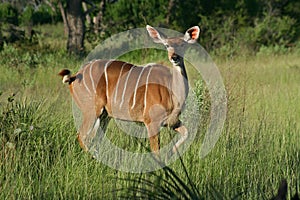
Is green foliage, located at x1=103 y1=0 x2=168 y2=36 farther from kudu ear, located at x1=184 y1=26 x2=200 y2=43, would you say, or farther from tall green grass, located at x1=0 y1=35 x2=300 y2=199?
tall green grass, located at x1=0 y1=35 x2=300 y2=199

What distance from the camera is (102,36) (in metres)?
14.3

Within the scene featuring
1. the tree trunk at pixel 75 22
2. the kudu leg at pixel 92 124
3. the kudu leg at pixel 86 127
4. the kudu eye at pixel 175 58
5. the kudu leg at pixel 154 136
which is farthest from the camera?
the tree trunk at pixel 75 22

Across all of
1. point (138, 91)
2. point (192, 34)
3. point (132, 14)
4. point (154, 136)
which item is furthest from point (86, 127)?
point (132, 14)

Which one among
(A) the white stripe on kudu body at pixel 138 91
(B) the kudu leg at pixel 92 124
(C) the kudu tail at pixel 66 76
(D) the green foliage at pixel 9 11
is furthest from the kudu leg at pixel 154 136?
(D) the green foliage at pixel 9 11

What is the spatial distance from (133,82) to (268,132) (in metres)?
1.26

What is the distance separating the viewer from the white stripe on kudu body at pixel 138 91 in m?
5.13

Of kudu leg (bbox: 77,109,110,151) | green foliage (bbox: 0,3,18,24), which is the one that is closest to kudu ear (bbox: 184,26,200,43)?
kudu leg (bbox: 77,109,110,151)

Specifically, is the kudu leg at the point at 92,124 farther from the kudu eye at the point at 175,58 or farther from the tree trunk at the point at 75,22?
the tree trunk at the point at 75,22

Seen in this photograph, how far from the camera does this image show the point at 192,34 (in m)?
5.28

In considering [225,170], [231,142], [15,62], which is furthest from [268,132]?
[15,62]

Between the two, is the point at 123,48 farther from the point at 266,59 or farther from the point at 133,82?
the point at 133,82

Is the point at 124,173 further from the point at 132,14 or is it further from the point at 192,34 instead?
the point at 132,14

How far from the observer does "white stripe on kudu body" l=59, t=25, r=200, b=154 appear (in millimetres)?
5133

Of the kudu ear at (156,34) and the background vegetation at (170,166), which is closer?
the background vegetation at (170,166)
